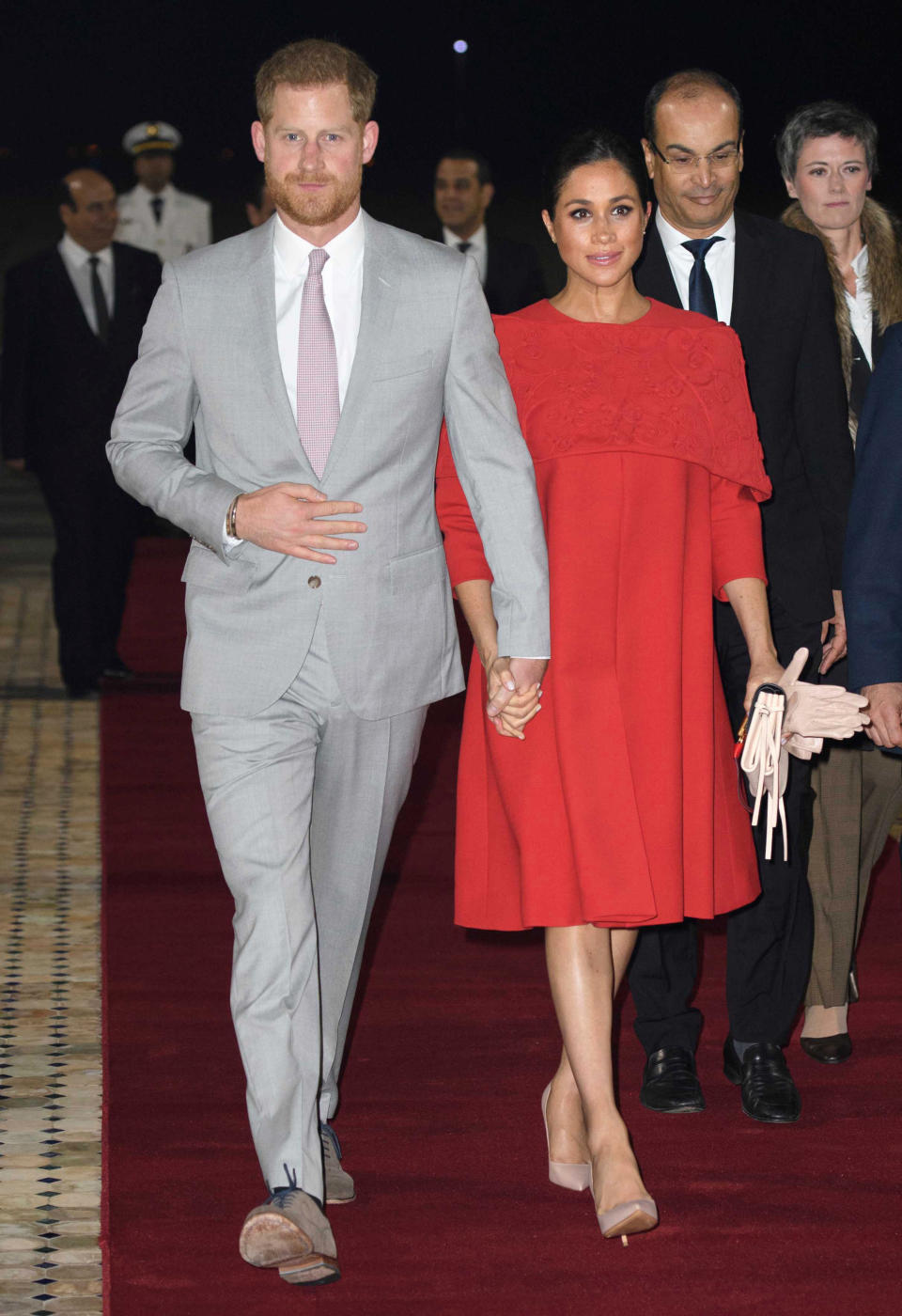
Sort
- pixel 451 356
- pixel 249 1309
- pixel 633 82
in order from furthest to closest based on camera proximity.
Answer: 1. pixel 633 82
2. pixel 451 356
3. pixel 249 1309

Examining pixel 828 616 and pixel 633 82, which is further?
pixel 633 82

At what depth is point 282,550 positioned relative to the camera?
271 cm

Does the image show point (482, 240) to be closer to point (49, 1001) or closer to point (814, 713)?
point (49, 1001)

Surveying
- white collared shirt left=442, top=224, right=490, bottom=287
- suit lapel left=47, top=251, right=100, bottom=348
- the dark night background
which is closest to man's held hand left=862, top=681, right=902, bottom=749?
suit lapel left=47, top=251, right=100, bottom=348

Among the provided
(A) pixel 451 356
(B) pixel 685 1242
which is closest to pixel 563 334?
(A) pixel 451 356

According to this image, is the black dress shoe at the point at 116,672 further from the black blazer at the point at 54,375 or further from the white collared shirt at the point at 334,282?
the white collared shirt at the point at 334,282

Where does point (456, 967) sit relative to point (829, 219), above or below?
below

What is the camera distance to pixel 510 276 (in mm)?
8102

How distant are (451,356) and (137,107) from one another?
13102 mm

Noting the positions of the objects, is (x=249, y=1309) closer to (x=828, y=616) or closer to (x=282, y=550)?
(x=282, y=550)

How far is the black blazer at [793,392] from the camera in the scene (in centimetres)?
345

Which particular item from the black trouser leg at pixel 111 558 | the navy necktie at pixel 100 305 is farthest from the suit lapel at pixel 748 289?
the navy necktie at pixel 100 305

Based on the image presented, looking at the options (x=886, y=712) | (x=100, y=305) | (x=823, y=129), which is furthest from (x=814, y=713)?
(x=100, y=305)

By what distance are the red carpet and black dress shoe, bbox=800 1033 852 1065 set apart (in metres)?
0.03
